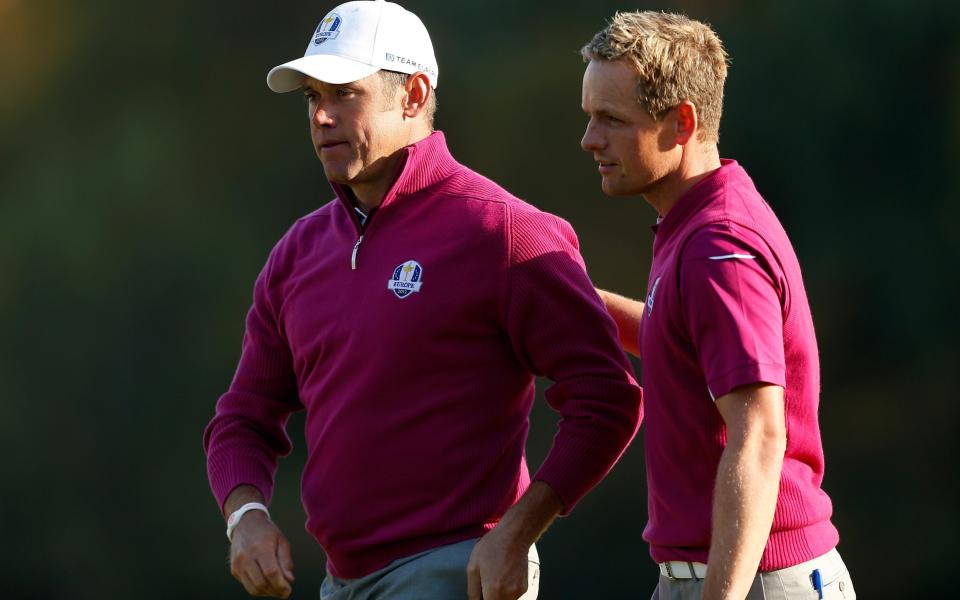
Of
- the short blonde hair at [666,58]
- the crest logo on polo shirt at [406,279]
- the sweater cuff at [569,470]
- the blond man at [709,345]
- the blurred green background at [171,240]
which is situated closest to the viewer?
Result: the blond man at [709,345]

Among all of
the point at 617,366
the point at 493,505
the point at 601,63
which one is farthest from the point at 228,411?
the point at 601,63

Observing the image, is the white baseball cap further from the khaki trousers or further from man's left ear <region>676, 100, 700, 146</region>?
the khaki trousers

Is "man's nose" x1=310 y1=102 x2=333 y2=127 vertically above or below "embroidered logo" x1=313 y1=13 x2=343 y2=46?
below

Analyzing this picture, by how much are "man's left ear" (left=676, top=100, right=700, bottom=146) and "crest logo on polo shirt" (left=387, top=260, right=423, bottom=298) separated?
0.51 m

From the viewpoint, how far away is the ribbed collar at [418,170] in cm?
252

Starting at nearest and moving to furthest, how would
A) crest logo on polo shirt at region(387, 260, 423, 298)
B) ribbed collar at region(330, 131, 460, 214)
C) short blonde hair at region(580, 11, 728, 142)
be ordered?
short blonde hair at region(580, 11, 728, 142), crest logo on polo shirt at region(387, 260, 423, 298), ribbed collar at region(330, 131, 460, 214)

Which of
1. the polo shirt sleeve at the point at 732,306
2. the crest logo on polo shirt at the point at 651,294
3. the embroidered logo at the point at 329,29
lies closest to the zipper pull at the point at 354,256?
the embroidered logo at the point at 329,29

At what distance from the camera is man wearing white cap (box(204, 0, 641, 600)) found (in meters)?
2.33

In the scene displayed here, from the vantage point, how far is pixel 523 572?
7.29 ft

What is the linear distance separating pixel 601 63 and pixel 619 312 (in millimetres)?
587

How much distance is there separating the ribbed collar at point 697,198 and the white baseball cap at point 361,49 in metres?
0.64

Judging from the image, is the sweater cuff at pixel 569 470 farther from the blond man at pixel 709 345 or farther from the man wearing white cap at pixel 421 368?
the blond man at pixel 709 345

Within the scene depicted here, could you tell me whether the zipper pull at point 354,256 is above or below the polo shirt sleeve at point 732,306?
below

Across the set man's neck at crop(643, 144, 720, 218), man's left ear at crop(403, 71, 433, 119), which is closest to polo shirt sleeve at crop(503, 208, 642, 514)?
man's neck at crop(643, 144, 720, 218)
